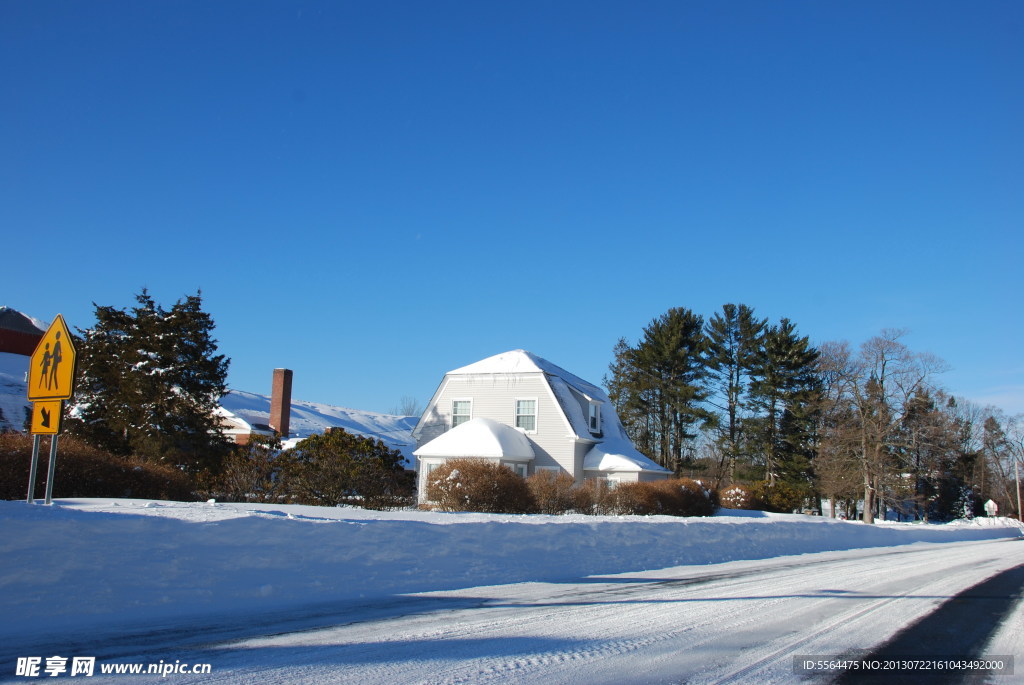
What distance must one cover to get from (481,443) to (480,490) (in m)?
11.9

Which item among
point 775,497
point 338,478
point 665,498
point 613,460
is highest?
point 613,460

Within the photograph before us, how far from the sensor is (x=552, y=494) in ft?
68.2

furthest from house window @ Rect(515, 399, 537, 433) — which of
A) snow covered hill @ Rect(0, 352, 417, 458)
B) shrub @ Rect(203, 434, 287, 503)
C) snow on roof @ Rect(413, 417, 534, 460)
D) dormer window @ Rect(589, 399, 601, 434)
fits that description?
shrub @ Rect(203, 434, 287, 503)

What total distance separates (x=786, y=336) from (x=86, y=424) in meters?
44.3

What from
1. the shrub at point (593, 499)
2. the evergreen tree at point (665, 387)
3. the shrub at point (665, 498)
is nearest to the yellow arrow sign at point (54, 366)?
the shrub at point (593, 499)

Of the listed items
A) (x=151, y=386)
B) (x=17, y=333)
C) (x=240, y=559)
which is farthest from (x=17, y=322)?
(x=240, y=559)

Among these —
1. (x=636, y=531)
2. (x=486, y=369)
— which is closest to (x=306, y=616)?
(x=636, y=531)

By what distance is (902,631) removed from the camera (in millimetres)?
7547

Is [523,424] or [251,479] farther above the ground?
[523,424]

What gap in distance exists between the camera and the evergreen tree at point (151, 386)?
86.9ft

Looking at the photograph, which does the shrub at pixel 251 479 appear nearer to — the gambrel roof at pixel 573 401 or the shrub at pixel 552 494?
the shrub at pixel 552 494

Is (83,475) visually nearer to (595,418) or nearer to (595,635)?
(595,635)

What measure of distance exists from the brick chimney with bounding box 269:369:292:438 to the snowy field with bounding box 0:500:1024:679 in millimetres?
34725

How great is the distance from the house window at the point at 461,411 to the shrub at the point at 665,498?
10666 millimetres
